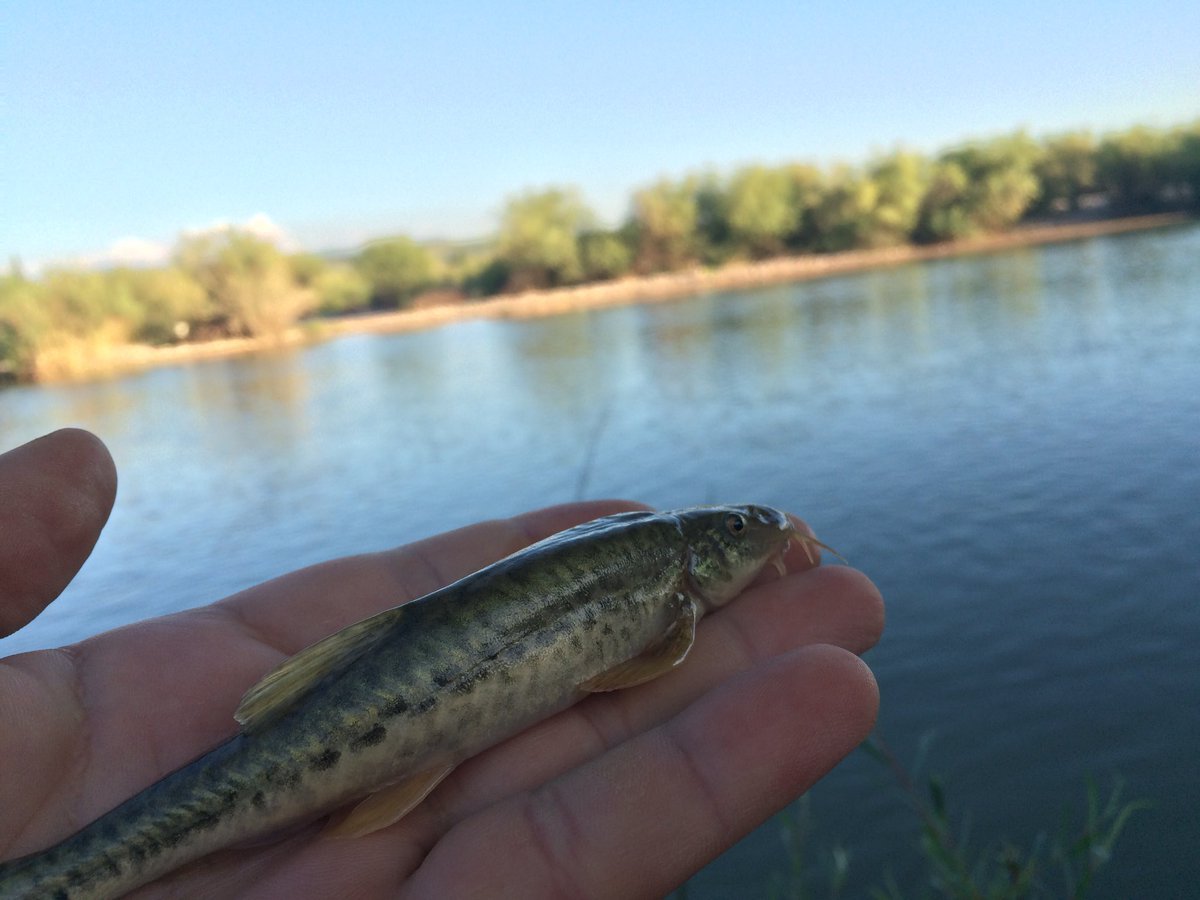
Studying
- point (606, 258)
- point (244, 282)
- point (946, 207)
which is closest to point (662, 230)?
point (606, 258)

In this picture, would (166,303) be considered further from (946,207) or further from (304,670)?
(946,207)

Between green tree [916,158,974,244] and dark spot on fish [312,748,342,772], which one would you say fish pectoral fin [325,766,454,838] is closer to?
dark spot on fish [312,748,342,772]

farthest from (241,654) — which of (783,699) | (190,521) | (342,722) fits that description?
(190,521)

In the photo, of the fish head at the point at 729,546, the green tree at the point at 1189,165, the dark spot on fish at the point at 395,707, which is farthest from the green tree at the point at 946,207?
the dark spot on fish at the point at 395,707

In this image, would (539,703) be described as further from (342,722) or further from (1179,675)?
(1179,675)

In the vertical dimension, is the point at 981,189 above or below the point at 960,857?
above

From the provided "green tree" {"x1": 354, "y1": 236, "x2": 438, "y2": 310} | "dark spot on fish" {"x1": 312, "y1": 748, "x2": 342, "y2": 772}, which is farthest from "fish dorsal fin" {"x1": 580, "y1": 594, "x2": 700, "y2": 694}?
"green tree" {"x1": 354, "y1": 236, "x2": 438, "y2": 310}

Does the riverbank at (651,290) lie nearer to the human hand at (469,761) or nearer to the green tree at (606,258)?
the green tree at (606,258)
